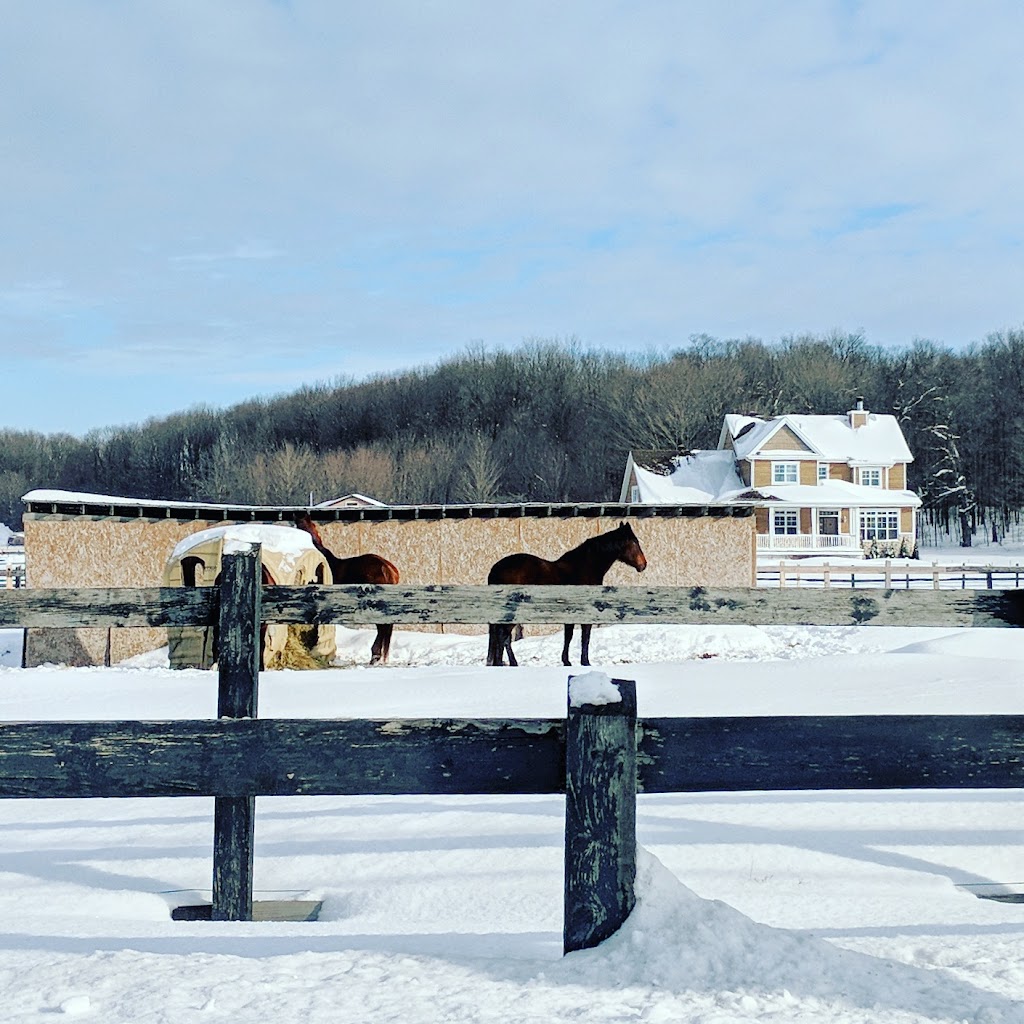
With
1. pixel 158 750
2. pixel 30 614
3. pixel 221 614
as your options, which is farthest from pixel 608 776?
pixel 30 614

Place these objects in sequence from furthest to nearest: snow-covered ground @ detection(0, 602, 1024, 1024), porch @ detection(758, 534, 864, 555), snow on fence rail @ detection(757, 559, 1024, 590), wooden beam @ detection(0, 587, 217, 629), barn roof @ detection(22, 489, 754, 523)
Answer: porch @ detection(758, 534, 864, 555)
snow on fence rail @ detection(757, 559, 1024, 590)
barn roof @ detection(22, 489, 754, 523)
wooden beam @ detection(0, 587, 217, 629)
snow-covered ground @ detection(0, 602, 1024, 1024)

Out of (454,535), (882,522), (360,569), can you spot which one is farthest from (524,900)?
(882,522)

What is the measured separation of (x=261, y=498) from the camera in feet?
237

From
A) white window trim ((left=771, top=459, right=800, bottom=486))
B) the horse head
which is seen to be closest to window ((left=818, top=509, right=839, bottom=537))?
white window trim ((left=771, top=459, right=800, bottom=486))

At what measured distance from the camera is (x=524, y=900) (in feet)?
12.8

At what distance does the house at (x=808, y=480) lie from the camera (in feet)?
165

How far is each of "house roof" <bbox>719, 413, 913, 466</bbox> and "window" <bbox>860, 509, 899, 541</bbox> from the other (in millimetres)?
2729

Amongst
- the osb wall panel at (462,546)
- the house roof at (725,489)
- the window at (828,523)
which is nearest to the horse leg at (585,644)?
the osb wall panel at (462,546)

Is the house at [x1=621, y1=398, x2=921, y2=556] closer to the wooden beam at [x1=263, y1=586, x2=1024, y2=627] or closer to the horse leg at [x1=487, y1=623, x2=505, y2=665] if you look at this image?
the horse leg at [x1=487, y1=623, x2=505, y2=665]

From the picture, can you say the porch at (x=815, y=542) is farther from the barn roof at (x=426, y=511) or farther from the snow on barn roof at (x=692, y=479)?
the barn roof at (x=426, y=511)

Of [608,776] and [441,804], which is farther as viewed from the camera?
[441,804]

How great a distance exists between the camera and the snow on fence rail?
23.7 metres

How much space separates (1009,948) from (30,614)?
4.28 m

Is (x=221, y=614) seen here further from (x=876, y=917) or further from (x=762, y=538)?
(x=762, y=538)
